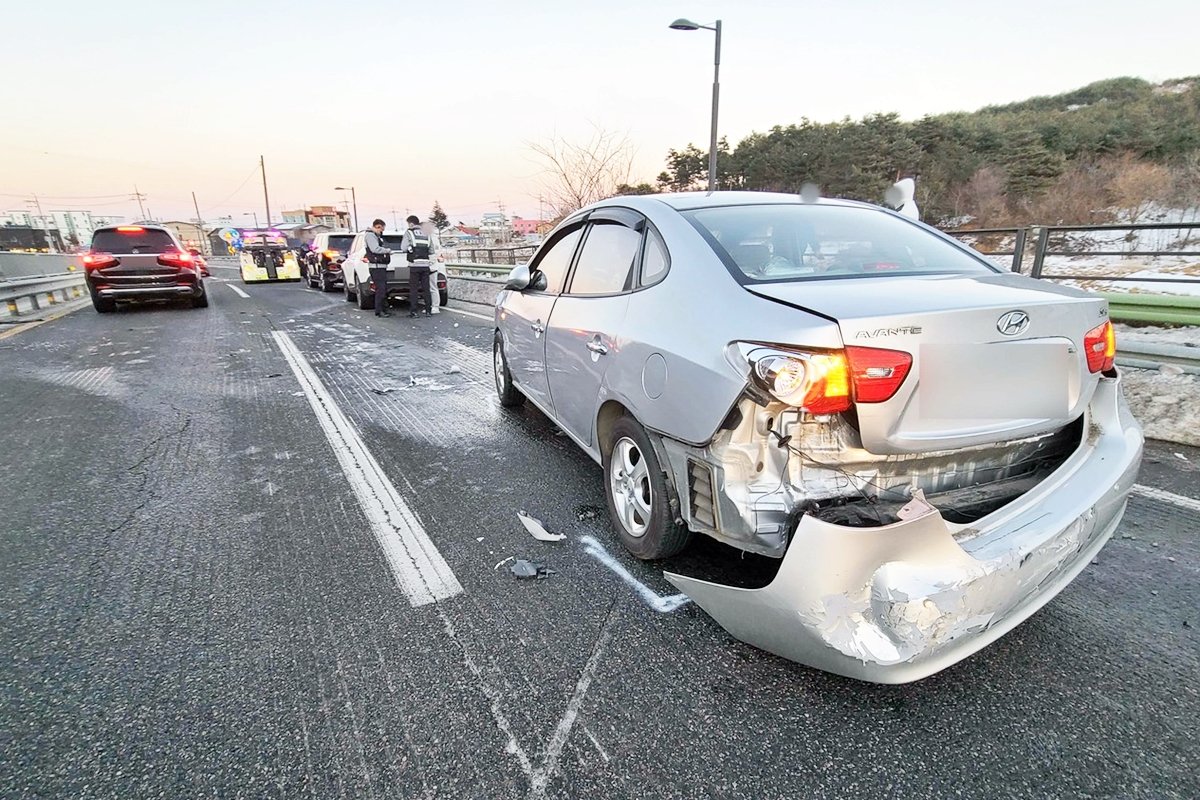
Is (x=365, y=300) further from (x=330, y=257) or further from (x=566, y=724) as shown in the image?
(x=566, y=724)

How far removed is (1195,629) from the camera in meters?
2.32

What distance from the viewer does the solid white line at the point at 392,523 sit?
269cm

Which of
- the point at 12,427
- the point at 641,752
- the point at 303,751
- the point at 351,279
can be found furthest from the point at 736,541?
the point at 351,279

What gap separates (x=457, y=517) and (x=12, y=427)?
4.55 m

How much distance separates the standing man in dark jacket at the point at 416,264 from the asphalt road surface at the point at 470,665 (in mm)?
9018

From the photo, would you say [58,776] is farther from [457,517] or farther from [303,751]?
[457,517]

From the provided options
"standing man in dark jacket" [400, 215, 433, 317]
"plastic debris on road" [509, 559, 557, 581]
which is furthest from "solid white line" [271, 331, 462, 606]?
"standing man in dark jacket" [400, 215, 433, 317]

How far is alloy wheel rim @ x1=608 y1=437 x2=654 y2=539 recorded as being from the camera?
276cm

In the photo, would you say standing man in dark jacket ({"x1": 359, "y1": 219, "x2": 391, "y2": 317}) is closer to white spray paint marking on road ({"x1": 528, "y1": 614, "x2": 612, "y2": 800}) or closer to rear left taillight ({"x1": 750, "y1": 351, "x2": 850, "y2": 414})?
white spray paint marking on road ({"x1": 528, "y1": 614, "x2": 612, "y2": 800})

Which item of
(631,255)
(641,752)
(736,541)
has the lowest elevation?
(641,752)

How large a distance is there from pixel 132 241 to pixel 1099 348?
16.1m

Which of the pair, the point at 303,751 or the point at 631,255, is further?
the point at 631,255

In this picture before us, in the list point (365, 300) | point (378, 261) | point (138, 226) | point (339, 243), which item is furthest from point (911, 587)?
point (339, 243)

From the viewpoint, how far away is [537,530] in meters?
3.19
